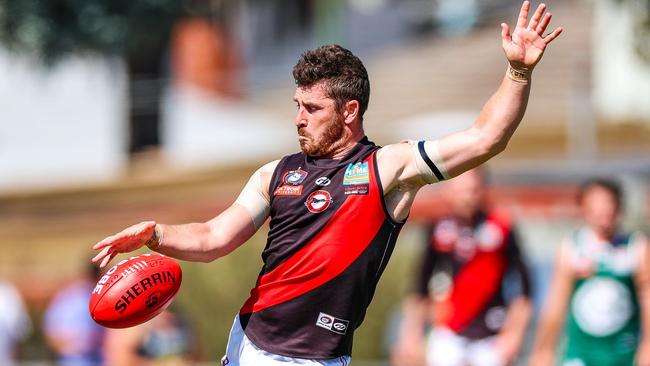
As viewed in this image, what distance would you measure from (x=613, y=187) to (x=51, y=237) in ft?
33.6

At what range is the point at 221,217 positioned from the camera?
546cm

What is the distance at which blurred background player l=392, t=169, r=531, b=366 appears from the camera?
9562mm

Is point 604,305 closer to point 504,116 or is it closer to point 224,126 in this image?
point 504,116

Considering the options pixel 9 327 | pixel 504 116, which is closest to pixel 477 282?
pixel 504 116

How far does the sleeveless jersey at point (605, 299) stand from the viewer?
901cm

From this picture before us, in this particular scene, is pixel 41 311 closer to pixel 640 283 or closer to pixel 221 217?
pixel 640 283

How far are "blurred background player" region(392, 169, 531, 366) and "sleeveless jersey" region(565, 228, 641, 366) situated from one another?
535 millimetres

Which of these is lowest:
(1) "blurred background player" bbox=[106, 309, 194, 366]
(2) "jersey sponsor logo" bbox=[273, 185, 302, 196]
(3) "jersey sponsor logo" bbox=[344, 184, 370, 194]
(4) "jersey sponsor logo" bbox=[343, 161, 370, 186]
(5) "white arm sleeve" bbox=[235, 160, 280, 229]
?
(1) "blurred background player" bbox=[106, 309, 194, 366]

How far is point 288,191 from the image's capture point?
5.28 m

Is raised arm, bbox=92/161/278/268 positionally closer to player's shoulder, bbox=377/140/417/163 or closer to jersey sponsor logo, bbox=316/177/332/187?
jersey sponsor logo, bbox=316/177/332/187

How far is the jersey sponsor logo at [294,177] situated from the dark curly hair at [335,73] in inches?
12.7

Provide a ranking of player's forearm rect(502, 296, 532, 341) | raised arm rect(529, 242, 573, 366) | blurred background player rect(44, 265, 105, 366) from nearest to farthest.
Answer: raised arm rect(529, 242, 573, 366) < player's forearm rect(502, 296, 532, 341) < blurred background player rect(44, 265, 105, 366)

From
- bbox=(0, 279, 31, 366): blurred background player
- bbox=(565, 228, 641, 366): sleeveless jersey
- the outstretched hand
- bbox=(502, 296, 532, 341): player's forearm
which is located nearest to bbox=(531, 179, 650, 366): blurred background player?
bbox=(565, 228, 641, 366): sleeveless jersey

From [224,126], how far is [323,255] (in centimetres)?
1903
